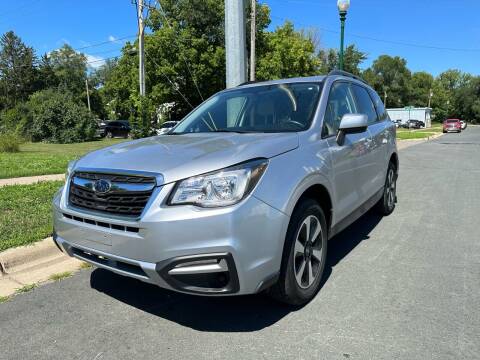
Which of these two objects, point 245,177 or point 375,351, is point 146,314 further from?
point 375,351

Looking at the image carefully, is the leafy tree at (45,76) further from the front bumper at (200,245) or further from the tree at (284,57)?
the front bumper at (200,245)

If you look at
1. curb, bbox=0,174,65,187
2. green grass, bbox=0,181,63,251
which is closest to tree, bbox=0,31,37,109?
curb, bbox=0,174,65,187

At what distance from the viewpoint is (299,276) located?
346 centimetres

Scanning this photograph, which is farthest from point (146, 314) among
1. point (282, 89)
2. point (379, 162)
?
point (379, 162)

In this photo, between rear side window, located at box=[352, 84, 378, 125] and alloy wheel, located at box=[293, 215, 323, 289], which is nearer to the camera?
alloy wheel, located at box=[293, 215, 323, 289]

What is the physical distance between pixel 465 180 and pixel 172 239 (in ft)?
30.9

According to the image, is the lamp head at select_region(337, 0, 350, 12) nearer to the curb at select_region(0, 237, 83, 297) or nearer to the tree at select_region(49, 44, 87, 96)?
the curb at select_region(0, 237, 83, 297)

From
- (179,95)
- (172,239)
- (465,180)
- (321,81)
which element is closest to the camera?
(172,239)

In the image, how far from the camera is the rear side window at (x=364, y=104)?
17.4ft

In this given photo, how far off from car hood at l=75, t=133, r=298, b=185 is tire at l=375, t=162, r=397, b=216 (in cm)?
321

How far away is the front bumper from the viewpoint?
2742 mm

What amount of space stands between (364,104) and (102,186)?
3664 mm

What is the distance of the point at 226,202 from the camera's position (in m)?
2.80

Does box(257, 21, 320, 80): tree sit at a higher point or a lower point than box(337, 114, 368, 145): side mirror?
higher
